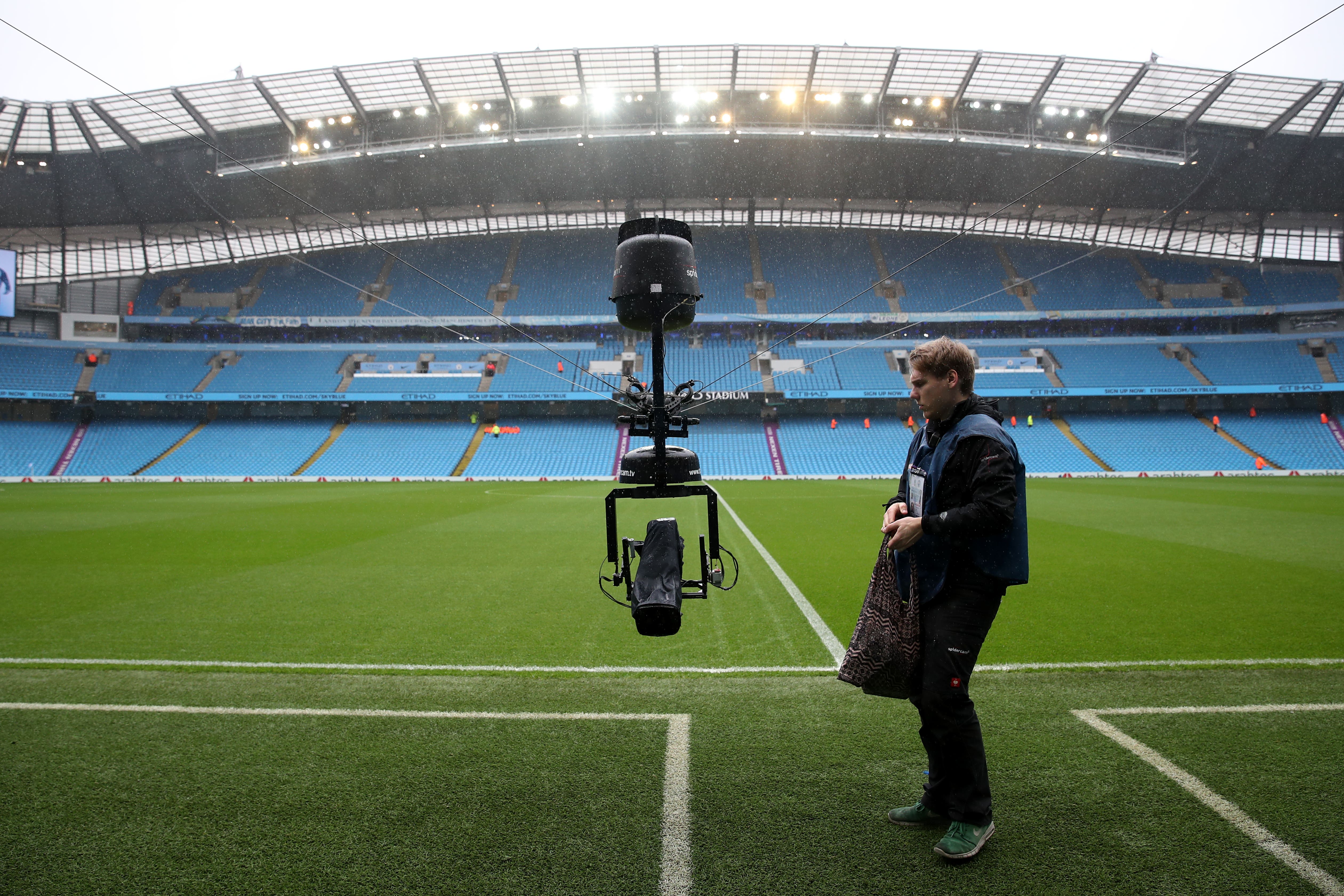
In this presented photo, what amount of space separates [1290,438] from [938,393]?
49.6 meters

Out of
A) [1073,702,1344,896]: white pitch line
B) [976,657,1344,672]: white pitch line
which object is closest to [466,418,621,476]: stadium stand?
[976,657,1344,672]: white pitch line

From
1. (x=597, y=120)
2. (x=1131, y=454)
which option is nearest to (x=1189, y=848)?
(x=597, y=120)

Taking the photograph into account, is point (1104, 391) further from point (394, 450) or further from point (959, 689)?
point (959, 689)

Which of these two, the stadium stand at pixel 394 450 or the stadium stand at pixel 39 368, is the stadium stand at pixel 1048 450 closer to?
the stadium stand at pixel 394 450

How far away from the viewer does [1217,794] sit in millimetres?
3137

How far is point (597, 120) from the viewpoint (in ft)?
119

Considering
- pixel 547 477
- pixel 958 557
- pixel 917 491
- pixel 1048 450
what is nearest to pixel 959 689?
pixel 958 557

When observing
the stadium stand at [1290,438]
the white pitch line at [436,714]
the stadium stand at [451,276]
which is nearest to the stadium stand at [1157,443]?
the stadium stand at [1290,438]

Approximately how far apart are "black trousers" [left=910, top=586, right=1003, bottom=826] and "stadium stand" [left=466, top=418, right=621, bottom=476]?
36.5 m

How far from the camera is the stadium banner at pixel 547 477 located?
1403 inches

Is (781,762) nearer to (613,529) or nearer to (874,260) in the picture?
(613,529)

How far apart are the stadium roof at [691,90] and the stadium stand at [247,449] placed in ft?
53.5

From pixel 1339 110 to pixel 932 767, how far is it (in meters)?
45.8

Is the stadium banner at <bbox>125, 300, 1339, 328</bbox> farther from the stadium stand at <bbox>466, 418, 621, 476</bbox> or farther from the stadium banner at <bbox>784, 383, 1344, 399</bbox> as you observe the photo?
the stadium stand at <bbox>466, 418, 621, 476</bbox>
